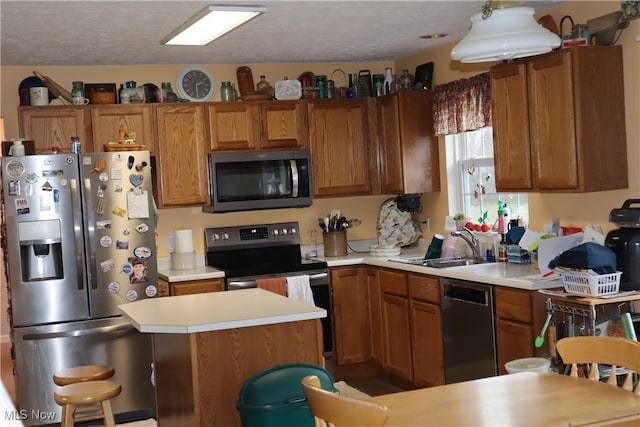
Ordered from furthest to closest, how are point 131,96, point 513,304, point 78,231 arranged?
point 131,96 → point 78,231 → point 513,304

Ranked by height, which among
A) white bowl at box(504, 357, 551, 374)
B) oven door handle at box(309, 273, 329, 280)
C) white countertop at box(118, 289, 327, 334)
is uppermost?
white countertop at box(118, 289, 327, 334)

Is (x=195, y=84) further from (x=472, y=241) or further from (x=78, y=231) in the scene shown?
(x=472, y=241)

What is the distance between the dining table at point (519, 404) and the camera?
209 cm

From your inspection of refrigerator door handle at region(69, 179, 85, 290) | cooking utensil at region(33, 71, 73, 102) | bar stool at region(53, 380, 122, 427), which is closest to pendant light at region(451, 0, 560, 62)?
bar stool at region(53, 380, 122, 427)

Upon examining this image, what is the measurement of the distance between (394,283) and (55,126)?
257cm

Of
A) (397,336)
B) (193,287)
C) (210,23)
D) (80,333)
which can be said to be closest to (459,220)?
(397,336)

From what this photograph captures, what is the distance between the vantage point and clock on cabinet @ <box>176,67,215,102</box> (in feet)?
19.7

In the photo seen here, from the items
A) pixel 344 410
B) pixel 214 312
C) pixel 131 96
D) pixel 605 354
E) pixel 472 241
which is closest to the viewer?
pixel 344 410

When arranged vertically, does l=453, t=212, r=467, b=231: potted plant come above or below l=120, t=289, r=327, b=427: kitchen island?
above

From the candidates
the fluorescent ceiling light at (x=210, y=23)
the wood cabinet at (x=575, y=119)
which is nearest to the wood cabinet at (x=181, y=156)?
the fluorescent ceiling light at (x=210, y=23)

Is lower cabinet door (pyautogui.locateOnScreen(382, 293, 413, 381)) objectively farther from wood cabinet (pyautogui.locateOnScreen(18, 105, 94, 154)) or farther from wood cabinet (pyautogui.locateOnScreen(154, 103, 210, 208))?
wood cabinet (pyautogui.locateOnScreen(18, 105, 94, 154))

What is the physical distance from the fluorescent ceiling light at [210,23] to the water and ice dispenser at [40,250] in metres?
1.41

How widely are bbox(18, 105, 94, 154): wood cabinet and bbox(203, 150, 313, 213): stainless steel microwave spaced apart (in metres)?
0.90

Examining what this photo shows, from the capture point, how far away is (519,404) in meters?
2.23
